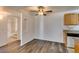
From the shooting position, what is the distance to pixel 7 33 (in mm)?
4629

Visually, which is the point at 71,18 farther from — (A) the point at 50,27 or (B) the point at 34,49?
(B) the point at 34,49

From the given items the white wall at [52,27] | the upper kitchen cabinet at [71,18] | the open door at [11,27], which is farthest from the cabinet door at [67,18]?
the open door at [11,27]

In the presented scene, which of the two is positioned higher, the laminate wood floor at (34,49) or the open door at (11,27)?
the open door at (11,27)

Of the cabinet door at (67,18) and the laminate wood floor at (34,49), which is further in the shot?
the cabinet door at (67,18)

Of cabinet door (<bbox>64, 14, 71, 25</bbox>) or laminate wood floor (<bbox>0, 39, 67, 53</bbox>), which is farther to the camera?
cabinet door (<bbox>64, 14, 71, 25</bbox>)

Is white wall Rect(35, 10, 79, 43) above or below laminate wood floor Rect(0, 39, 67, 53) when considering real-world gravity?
above

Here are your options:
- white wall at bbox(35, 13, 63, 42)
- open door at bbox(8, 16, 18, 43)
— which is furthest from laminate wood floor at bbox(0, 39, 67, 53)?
white wall at bbox(35, 13, 63, 42)

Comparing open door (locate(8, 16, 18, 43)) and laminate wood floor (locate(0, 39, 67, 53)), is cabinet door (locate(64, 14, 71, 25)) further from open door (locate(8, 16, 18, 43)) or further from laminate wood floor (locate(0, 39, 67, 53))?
open door (locate(8, 16, 18, 43))

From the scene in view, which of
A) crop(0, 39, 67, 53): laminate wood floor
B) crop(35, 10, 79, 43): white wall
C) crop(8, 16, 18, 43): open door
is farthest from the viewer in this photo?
crop(35, 10, 79, 43): white wall

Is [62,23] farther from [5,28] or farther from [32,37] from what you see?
[5,28]

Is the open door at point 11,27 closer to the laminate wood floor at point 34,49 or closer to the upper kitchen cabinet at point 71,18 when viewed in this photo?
the laminate wood floor at point 34,49

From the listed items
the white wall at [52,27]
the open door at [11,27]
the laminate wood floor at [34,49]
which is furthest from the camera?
the white wall at [52,27]

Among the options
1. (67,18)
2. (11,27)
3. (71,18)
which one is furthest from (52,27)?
(11,27)
